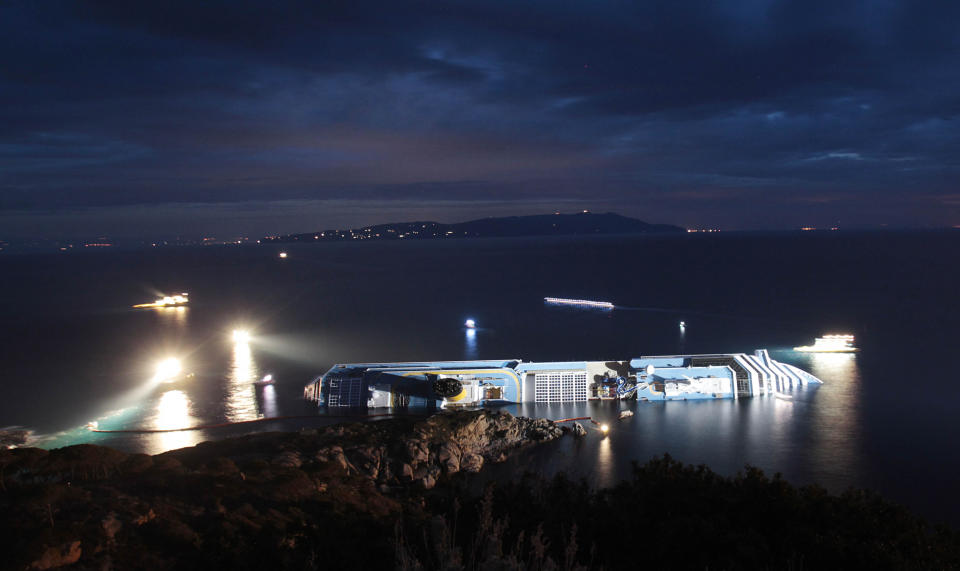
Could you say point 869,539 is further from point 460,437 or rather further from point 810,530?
point 460,437

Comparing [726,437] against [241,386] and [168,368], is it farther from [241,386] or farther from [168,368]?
[168,368]

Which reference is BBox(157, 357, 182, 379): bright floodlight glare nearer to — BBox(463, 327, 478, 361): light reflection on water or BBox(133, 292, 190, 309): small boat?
BBox(463, 327, 478, 361): light reflection on water

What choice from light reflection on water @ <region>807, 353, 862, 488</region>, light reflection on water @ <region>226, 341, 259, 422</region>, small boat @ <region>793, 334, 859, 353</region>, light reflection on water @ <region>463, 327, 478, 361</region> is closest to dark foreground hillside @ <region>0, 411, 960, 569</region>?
light reflection on water @ <region>807, 353, 862, 488</region>

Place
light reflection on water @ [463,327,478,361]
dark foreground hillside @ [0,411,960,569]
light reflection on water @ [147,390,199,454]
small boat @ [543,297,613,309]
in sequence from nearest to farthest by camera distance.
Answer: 1. dark foreground hillside @ [0,411,960,569]
2. light reflection on water @ [147,390,199,454]
3. light reflection on water @ [463,327,478,361]
4. small boat @ [543,297,613,309]

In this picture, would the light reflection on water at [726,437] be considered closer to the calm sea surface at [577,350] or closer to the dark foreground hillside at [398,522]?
the calm sea surface at [577,350]

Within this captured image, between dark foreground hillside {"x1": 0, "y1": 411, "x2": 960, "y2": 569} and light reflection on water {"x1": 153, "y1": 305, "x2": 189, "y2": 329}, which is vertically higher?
light reflection on water {"x1": 153, "y1": 305, "x2": 189, "y2": 329}

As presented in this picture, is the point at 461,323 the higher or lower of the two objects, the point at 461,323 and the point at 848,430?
the higher

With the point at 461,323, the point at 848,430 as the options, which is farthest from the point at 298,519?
the point at 461,323

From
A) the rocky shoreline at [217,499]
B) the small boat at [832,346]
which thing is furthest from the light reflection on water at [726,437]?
the small boat at [832,346]
